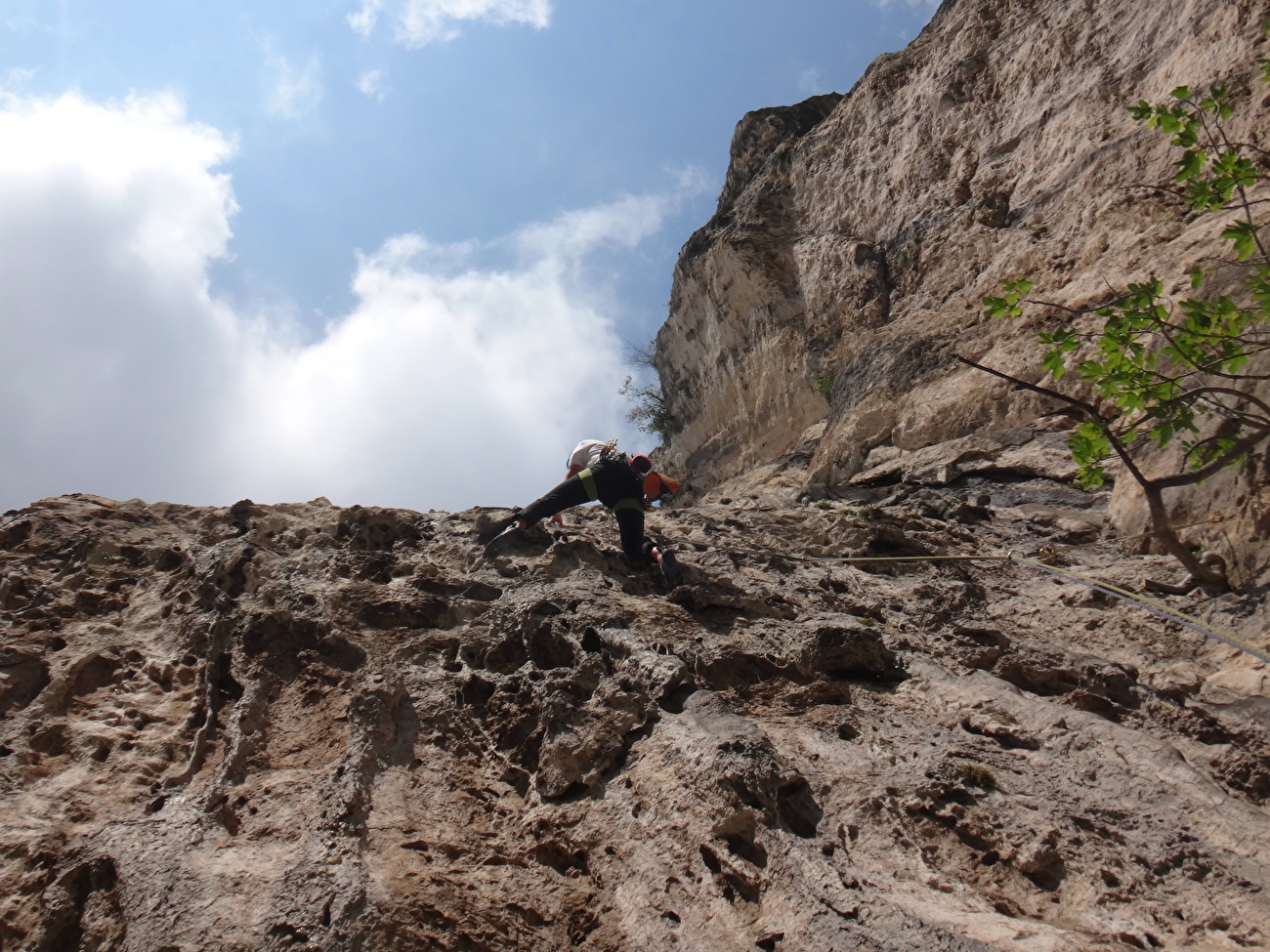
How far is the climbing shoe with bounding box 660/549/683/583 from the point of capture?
284 inches

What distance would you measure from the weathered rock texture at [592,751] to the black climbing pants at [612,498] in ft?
0.90

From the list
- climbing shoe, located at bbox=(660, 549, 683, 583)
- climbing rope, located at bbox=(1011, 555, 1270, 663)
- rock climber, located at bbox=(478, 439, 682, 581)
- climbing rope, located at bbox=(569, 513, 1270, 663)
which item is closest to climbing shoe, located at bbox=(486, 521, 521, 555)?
rock climber, located at bbox=(478, 439, 682, 581)

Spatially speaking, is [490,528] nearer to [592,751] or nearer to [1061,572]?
[592,751]

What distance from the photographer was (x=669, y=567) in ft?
23.7

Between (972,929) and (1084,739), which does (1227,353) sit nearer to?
(1084,739)

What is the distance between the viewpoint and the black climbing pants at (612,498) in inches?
309

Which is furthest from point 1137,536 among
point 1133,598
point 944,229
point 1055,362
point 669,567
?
point 944,229

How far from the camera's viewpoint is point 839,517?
347 inches

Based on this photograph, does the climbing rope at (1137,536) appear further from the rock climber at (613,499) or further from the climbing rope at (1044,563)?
the rock climber at (613,499)

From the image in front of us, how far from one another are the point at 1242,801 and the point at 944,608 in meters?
2.67

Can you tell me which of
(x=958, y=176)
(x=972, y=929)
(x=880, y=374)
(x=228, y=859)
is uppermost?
(x=958, y=176)

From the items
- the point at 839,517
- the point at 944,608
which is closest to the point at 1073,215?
the point at 839,517

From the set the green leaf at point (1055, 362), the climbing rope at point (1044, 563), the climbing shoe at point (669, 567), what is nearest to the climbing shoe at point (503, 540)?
the climbing shoe at point (669, 567)

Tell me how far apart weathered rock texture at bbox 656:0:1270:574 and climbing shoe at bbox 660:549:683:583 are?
380 centimetres
